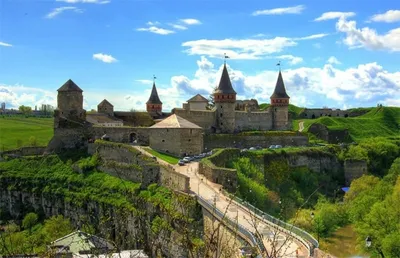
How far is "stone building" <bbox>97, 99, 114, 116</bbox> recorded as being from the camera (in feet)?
223

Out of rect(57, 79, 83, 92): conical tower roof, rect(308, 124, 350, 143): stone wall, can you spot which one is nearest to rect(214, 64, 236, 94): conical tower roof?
rect(57, 79, 83, 92): conical tower roof

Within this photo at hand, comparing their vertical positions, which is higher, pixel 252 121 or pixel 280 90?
pixel 280 90

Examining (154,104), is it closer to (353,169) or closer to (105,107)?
(105,107)

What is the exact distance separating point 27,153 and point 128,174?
21.2 meters

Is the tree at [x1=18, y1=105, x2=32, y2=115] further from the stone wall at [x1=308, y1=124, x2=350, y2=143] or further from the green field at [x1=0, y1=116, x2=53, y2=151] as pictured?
the stone wall at [x1=308, y1=124, x2=350, y2=143]

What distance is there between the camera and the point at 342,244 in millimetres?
42844

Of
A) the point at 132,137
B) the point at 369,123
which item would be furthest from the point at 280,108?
the point at 369,123

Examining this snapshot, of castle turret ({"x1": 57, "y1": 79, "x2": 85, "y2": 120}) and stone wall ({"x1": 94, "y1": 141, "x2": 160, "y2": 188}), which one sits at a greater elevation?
castle turret ({"x1": 57, "y1": 79, "x2": 85, "y2": 120})

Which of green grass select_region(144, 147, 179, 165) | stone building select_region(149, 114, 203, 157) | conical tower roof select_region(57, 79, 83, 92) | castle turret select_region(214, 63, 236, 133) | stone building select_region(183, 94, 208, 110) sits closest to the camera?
green grass select_region(144, 147, 179, 165)

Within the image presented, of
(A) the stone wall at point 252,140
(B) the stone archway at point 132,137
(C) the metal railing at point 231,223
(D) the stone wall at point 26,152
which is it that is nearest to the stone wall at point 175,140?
(B) the stone archway at point 132,137

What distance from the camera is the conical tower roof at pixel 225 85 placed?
67250mm

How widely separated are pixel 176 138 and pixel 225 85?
17602mm

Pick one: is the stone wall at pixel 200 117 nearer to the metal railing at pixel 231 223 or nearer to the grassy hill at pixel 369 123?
the grassy hill at pixel 369 123

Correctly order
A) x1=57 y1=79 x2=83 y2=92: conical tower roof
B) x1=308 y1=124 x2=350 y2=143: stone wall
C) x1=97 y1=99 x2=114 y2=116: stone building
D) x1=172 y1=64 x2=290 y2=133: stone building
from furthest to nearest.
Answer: x1=308 y1=124 x2=350 y2=143: stone wall → x1=97 y1=99 x2=114 y2=116: stone building → x1=172 y1=64 x2=290 y2=133: stone building → x1=57 y1=79 x2=83 y2=92: conical tower roof
